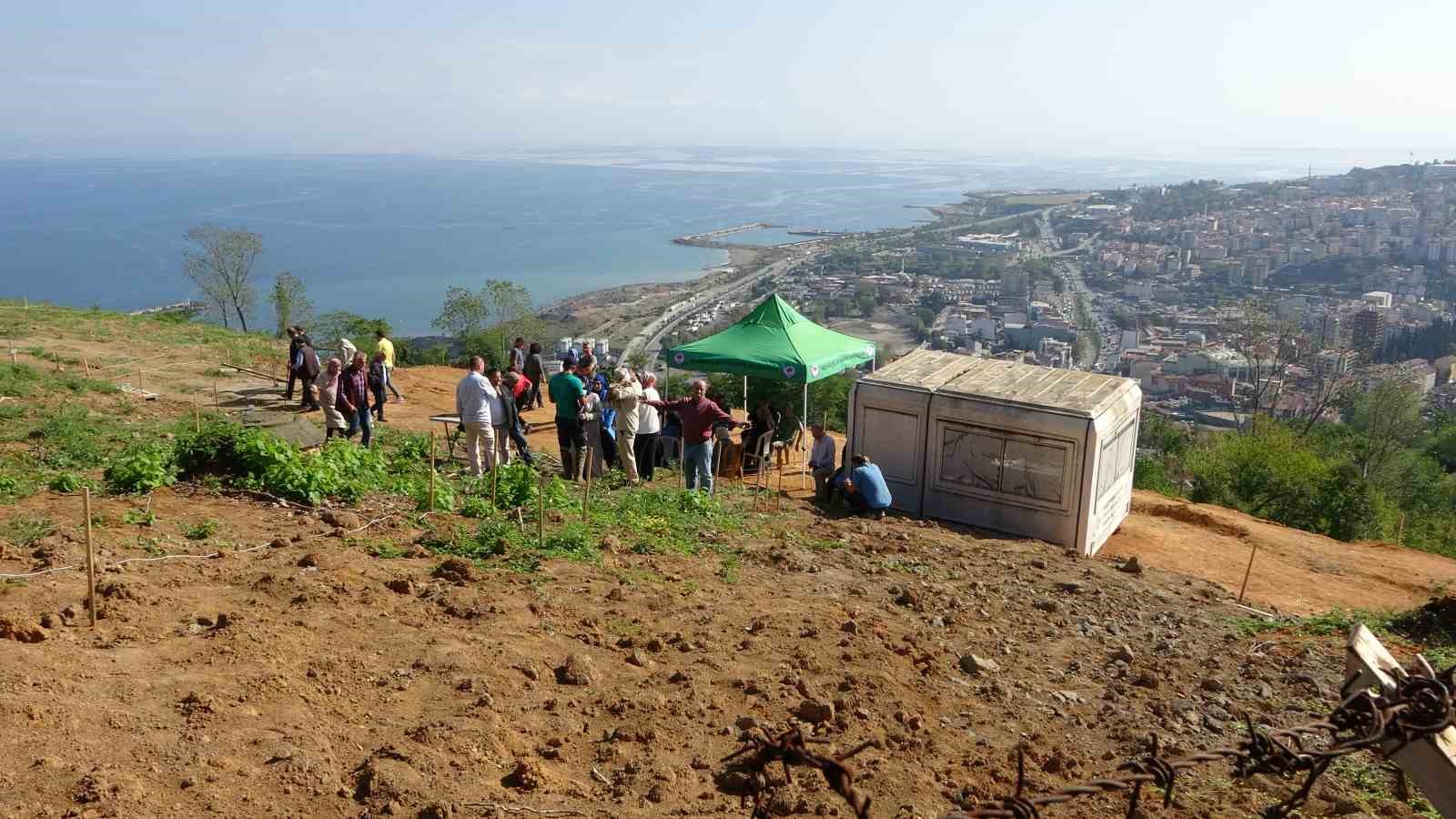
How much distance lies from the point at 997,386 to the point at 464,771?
9318 mm

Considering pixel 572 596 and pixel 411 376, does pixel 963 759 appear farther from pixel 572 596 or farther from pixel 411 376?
pixel 411 376

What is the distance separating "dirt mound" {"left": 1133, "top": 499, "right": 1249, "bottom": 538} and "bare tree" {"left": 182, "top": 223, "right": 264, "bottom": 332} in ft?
138

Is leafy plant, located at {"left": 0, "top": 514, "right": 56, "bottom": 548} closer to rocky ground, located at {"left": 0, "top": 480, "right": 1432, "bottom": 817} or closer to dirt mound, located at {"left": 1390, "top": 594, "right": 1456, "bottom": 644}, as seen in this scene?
rocky ground, located at {"left": 0, "top": 480, "right": 1432, "bottom": 817}

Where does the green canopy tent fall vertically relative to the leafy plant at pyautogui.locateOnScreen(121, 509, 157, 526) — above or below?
above

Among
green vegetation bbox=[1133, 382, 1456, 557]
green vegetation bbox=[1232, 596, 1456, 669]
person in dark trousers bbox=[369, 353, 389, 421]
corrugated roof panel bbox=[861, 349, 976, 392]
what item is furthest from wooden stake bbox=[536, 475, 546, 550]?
green vegetation bbox=[1133, 382, 1456, 557]

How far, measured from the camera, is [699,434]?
12406 millimetres

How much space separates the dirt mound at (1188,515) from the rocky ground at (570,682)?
7154mm

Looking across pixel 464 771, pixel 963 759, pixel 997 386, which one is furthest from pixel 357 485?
pixel 997 386

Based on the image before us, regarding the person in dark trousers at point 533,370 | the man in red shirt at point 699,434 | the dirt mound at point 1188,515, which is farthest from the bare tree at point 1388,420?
the man in red shirt at point 699,434

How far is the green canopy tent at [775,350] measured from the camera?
47.0ft

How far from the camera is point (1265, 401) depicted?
147 ft

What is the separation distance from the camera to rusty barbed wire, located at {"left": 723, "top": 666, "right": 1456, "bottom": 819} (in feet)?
6.51

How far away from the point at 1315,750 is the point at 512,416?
11.1 meters

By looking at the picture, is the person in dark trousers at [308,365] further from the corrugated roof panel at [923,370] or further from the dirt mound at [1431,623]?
the dirt mound at [1431,623]
